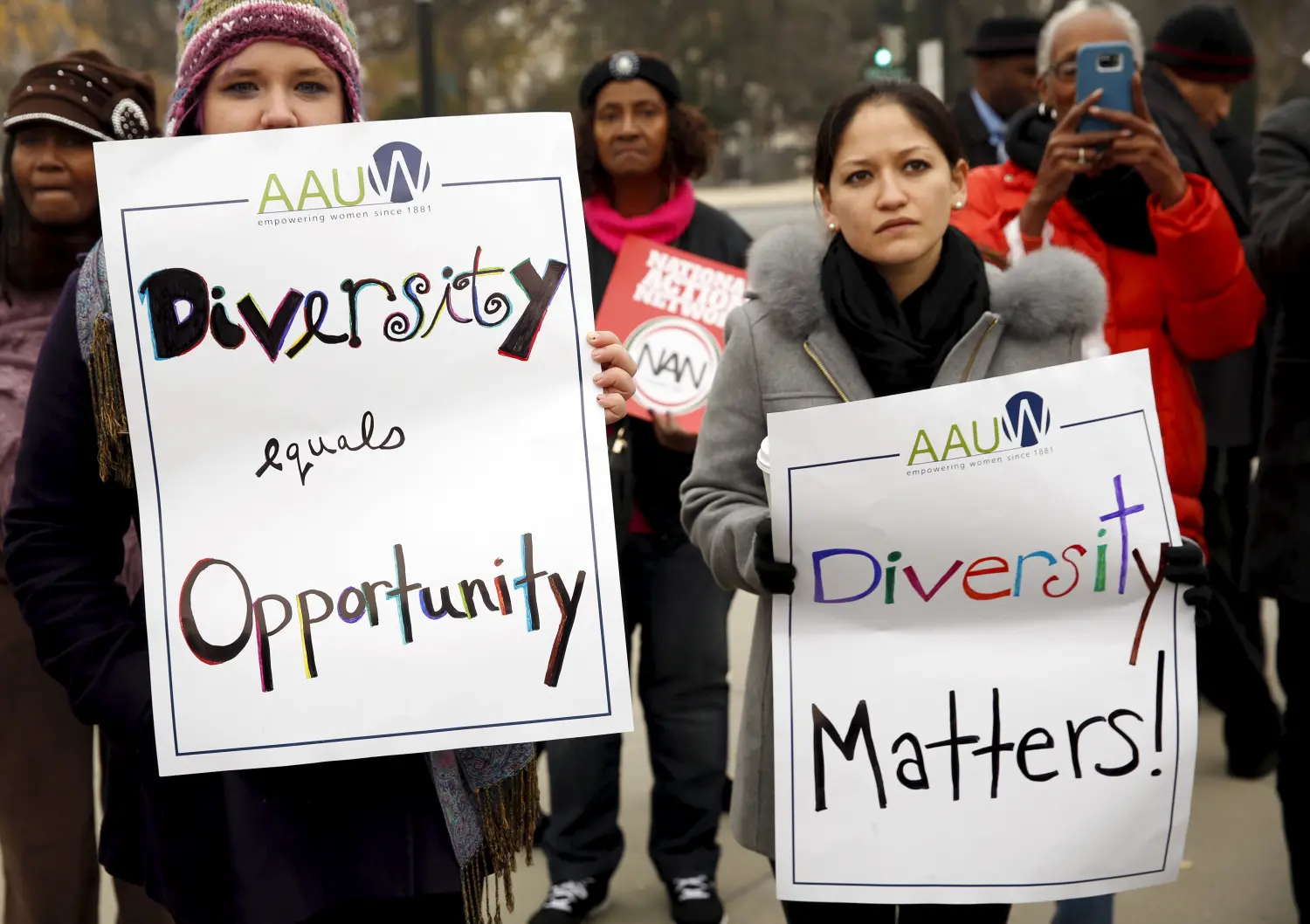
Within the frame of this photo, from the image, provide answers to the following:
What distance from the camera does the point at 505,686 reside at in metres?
2.05

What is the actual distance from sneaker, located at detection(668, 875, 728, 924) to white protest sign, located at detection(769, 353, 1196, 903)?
173cm

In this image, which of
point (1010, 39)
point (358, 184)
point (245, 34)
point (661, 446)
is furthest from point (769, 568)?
point (1010, 39)

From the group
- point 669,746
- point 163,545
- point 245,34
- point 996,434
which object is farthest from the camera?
point 669,746

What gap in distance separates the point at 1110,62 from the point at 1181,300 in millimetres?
572

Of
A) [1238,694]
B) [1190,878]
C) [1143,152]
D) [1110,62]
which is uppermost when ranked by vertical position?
[1110,62]

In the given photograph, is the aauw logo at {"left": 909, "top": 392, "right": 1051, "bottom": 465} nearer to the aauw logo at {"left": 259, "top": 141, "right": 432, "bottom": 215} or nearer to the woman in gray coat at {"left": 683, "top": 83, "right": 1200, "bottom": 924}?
the woman in gray coat at {"left": 683, "top": 83, "right": 1200, "bottom": 924}

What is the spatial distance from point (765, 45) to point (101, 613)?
1499 centimetres

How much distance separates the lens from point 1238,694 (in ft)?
16.3

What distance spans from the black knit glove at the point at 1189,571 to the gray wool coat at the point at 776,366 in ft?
1.26

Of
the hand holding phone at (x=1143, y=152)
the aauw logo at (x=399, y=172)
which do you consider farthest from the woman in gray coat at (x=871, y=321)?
the hand holding phone at (x=1143, y=152)

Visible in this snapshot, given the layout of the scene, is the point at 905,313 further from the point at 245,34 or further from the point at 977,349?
the point at 245,34

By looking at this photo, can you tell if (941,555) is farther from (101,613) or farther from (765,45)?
(765,45)

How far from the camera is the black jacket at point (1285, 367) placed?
333 cm

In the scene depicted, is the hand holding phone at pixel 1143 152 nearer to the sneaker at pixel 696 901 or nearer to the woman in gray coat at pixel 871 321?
the woman in gray coat at pixel 871 321
